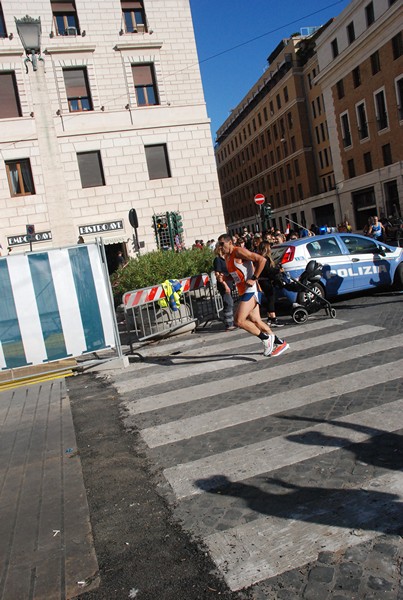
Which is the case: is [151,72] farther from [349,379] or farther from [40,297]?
[349,379]

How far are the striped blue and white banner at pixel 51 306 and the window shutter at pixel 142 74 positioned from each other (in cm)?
1813

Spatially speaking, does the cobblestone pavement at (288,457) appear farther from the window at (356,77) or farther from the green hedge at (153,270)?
the window at (356,77)

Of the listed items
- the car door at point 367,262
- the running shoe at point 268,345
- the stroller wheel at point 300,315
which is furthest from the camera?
the car door at point 367,262

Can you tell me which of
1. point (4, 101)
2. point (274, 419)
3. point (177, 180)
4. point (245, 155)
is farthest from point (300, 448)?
point (245, 155)

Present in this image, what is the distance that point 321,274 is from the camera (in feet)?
33.0

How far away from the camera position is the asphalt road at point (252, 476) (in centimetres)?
258

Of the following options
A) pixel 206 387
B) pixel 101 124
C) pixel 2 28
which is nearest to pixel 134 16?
pixel 101 124

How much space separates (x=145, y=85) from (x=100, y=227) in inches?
280

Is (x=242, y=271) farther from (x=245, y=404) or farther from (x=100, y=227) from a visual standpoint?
(x=100, y=227)

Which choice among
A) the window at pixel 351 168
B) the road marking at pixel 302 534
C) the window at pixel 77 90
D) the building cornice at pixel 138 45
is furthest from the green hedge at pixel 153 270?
the window at pixel 351 168

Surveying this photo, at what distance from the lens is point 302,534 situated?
2.85 m

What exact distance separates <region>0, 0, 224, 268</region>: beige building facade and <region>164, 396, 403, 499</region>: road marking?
19677 mm

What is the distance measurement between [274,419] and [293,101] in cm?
5369

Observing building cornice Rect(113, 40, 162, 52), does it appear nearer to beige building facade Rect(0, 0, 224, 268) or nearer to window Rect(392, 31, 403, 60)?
beige building facade Rect(0, 0, 224, 268)
